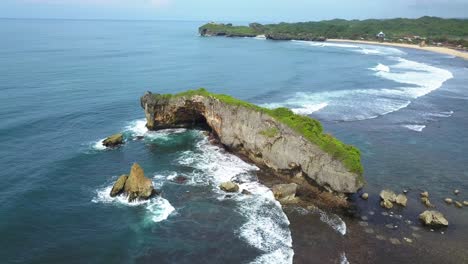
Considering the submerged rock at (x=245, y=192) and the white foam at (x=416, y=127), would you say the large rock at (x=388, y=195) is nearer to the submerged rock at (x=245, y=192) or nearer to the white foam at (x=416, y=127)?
the submerged rock at (x=245, y=192)

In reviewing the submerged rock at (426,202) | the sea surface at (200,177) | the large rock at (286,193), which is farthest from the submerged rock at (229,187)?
the submerged rock at (426,202)

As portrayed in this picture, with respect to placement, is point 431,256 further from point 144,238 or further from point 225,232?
point 144,238

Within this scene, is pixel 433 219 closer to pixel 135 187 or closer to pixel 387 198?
pixel 387 198

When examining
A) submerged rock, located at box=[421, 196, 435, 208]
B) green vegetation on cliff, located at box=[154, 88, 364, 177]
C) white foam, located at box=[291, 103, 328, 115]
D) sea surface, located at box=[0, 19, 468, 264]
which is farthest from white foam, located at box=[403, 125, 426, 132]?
green vegetation on cliff, located at box=[154, 88, 364, 177]

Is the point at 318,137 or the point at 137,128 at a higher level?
the point at 318,137


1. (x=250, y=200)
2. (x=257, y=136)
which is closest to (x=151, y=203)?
(x=250, y=200)

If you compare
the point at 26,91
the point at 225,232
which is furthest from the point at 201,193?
the point at 26,91

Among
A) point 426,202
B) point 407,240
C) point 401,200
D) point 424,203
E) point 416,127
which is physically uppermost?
point 416,127
